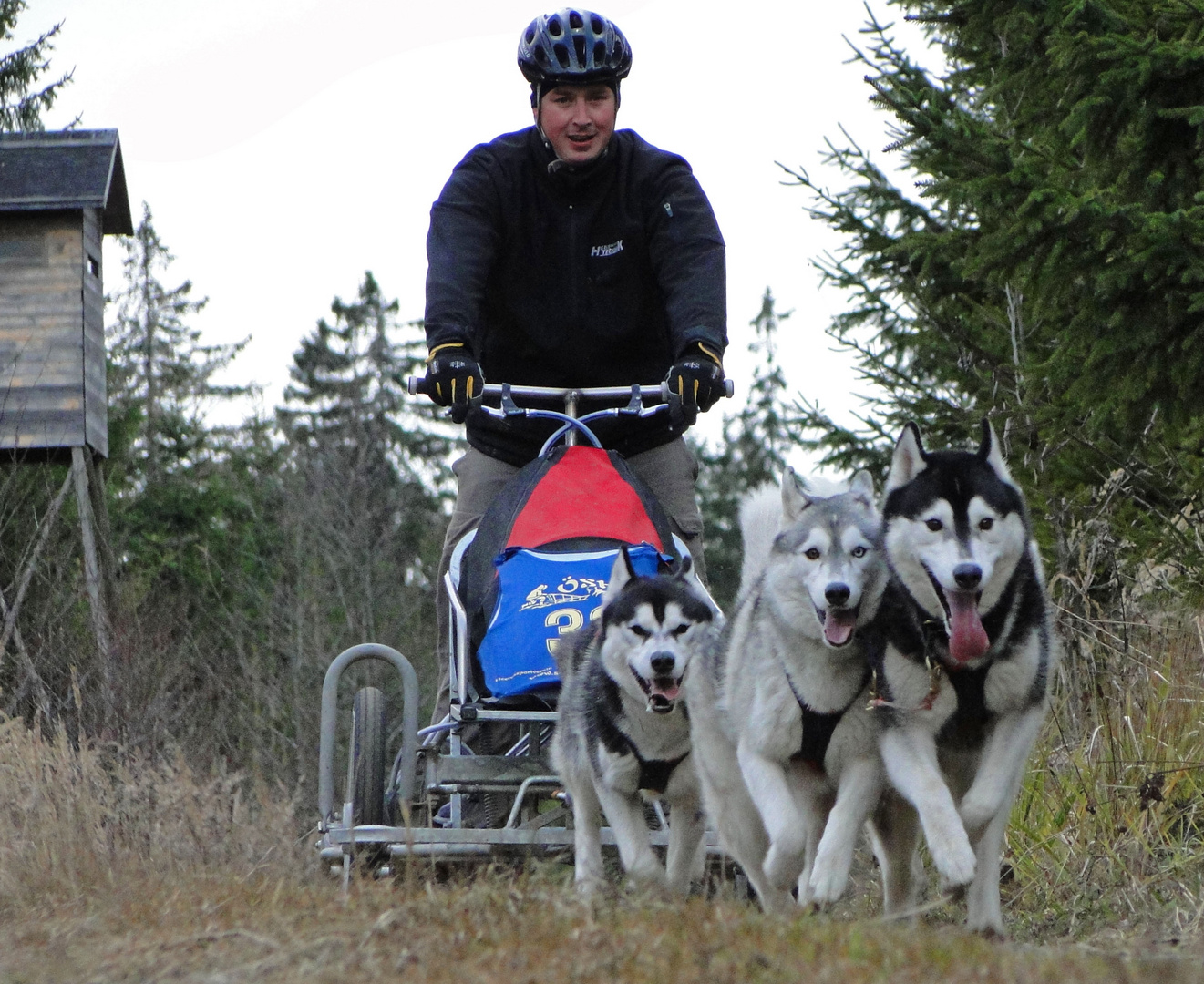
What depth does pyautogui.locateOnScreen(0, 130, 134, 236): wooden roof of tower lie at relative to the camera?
18734mm

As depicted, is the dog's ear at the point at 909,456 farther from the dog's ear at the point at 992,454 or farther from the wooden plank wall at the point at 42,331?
the wooden plank wall at the point at 42,331

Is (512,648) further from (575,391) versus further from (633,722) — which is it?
(575,391)

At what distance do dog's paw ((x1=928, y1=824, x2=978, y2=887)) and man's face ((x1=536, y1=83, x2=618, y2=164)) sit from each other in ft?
9.75

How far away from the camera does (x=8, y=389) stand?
17.8 metres

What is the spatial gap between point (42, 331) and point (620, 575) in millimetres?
14700

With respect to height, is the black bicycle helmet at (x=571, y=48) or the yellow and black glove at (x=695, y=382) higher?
the black bicycle helmet at (x=571, y=48)

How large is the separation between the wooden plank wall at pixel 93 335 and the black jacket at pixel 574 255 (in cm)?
1322

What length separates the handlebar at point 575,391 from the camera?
18.1 ft

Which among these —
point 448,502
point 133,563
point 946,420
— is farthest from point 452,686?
point 448,502

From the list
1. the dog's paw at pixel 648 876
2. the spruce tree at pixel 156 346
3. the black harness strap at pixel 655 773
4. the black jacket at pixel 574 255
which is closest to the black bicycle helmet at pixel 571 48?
the black jacket at pixel 574 255

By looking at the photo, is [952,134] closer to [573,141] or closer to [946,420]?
[573,141]

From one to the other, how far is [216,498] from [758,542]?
21.3 m

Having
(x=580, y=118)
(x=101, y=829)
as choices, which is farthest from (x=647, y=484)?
(x=101, y=829)

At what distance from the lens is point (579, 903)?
360 centimetres
